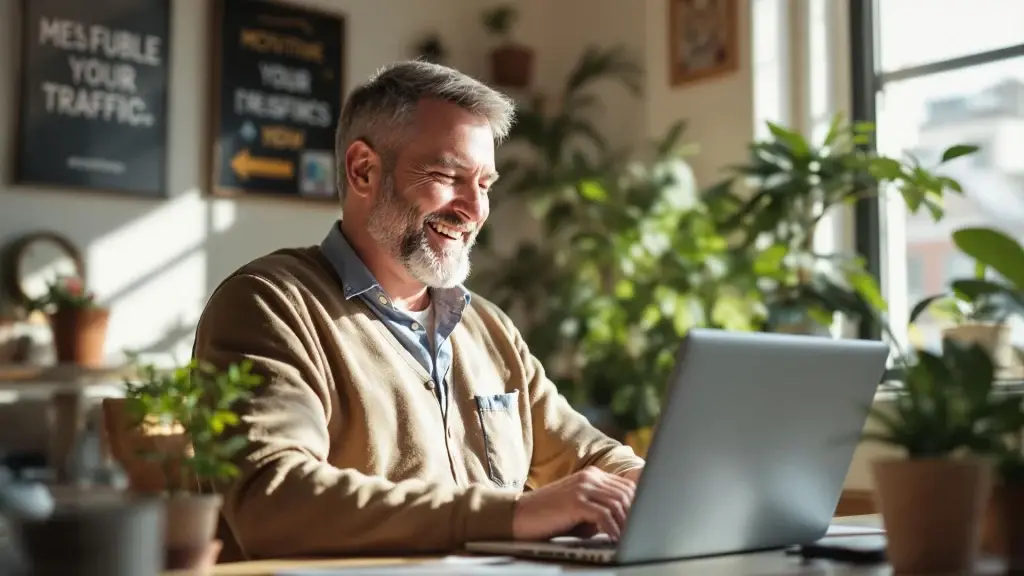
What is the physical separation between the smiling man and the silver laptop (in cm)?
10

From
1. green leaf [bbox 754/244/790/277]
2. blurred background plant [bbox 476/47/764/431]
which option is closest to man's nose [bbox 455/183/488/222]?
green leaf [bbox 754/244/790/277]

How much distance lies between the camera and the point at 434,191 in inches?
84.4

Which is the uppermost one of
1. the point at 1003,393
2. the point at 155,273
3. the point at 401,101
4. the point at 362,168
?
the point at 401,101

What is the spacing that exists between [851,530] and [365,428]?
72 cm

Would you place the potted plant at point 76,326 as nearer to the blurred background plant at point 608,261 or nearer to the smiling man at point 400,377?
the blurred background plant at point 608,261

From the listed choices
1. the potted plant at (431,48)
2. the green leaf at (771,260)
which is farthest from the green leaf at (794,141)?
the potted plant at (431,48)

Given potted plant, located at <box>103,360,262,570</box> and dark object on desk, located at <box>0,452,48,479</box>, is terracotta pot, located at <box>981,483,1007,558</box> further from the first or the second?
dark object on desk, located at <box>0,452,48,479</box>

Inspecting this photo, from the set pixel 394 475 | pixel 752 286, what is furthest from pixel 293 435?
pixel 752 286

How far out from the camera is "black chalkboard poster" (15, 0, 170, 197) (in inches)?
154

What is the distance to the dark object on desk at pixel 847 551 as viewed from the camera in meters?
1.33

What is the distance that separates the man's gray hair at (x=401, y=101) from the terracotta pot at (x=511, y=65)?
8.90 feet

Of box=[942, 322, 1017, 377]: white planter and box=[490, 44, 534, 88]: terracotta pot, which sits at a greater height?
box=[490, 44, 534, 88]: terracotta pot

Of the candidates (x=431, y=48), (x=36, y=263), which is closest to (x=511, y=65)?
(x=431, y=48)

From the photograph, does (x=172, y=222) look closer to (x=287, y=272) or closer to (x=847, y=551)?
(x=287, y=272)
